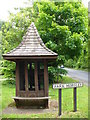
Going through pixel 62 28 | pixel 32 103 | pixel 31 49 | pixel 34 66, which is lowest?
pixel 32 103

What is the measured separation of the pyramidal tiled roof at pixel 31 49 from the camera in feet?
13.2

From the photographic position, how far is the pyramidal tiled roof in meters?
4.04

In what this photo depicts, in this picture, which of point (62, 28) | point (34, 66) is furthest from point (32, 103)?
point (62, 28)

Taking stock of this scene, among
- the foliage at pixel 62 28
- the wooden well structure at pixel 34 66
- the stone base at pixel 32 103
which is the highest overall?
the foliage at pixel 62 28

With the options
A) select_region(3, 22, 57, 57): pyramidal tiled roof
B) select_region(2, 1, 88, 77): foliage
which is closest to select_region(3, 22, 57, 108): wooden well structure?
select_region(3, 22, 57, 57): pyramidal tiled roof

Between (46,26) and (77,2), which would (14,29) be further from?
(77,2)

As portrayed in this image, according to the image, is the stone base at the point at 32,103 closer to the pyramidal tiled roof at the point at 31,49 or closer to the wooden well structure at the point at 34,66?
the wooden well structure at the point at 34,66

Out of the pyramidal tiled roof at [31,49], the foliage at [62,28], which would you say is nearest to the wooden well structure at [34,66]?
the pyramidal tiled roof at [31,49]

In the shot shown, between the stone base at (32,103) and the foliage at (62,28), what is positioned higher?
the foliage at (62,28)

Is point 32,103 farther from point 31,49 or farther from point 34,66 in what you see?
point 31,49

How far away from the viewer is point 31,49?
4.24 m

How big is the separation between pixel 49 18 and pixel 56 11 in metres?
0.46

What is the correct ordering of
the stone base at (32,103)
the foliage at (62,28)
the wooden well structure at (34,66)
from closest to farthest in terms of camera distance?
the wooden well structure at (34,66), the stone base at (32,103), the foliage at (62,28)

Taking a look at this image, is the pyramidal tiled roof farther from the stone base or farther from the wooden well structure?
the stone base
